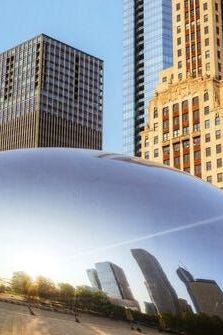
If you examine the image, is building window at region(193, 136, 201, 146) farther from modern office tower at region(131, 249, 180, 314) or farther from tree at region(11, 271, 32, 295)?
tree at region(11, 271, 32, 295)

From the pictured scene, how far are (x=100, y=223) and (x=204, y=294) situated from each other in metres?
0.89

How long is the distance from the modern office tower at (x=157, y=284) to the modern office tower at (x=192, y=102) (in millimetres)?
73489

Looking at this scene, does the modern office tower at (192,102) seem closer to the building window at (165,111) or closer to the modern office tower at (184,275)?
the building window at (165,111)

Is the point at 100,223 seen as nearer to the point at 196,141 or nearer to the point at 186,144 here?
the point at 196,141

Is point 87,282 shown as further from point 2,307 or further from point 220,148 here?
point 220,148

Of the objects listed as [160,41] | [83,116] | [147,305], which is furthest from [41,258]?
[83,116]

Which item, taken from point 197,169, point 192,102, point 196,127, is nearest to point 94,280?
point 197,169

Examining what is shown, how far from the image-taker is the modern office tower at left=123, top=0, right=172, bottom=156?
14412cm

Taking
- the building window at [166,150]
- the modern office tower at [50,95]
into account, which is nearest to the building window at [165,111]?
the building window at [166,150]

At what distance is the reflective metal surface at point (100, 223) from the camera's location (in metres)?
4.79

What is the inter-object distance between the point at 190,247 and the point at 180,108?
78.4 meters

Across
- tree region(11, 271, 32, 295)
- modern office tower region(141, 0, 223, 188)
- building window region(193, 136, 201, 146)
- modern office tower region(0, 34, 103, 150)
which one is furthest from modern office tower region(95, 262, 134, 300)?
modern office tower region(0, 34, 103, 150)

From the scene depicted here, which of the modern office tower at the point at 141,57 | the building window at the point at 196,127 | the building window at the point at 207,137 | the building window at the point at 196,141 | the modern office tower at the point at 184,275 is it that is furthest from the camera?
the modern office tower at the point at 141,57

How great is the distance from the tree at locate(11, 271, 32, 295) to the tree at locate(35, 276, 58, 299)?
69mm
